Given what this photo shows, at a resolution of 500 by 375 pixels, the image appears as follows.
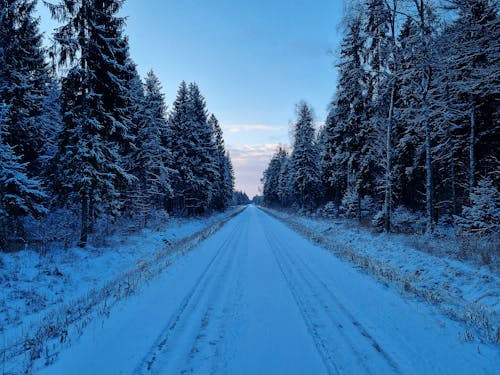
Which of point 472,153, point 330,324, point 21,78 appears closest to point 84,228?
point 21,78

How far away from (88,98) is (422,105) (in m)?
16.5

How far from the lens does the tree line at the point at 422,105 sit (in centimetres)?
1192

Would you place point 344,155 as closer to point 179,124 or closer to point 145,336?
point 179,124

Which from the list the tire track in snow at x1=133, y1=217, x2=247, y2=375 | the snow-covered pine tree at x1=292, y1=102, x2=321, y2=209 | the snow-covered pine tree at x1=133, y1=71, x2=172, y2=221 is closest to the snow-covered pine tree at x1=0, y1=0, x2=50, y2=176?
the snow-covered pine tree at x1=133, y1=71, x2=172, y2=221

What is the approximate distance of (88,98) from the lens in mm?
12352

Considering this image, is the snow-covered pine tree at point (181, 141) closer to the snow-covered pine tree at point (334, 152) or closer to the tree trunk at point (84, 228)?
the snow-covered pine tree at point (334, 152)

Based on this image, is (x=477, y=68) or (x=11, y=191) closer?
(x=11, y=191)

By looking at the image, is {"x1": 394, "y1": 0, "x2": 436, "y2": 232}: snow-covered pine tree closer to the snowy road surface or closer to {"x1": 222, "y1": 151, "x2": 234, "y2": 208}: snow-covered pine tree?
the snowy road surface

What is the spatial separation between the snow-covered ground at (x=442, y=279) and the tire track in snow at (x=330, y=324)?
5.83 feet

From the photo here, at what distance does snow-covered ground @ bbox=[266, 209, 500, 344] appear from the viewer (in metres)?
5.37

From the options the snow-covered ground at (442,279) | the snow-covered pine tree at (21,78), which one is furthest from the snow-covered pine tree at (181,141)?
the snow-covered ground at (442,279)

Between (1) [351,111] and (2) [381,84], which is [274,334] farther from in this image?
(1) [351,111]

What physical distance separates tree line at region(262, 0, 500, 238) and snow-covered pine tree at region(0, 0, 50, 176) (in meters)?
15.7

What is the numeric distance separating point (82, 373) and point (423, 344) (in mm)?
4935
